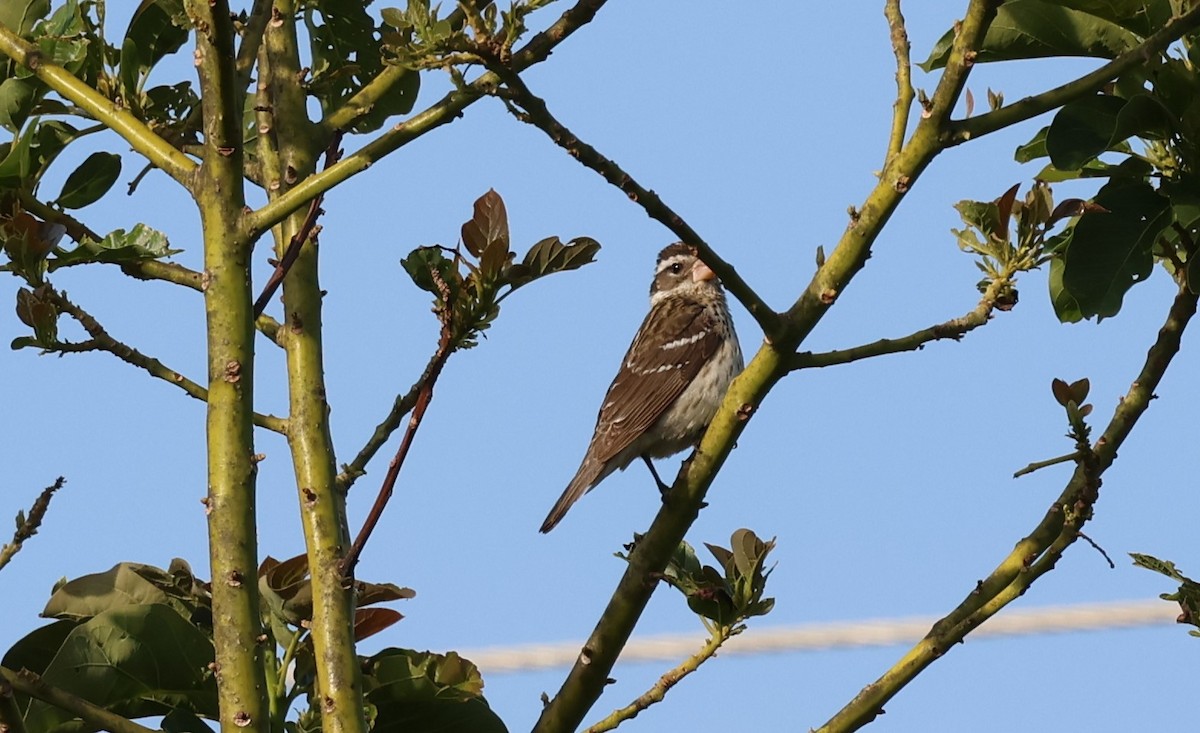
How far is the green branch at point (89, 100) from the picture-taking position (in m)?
3.35

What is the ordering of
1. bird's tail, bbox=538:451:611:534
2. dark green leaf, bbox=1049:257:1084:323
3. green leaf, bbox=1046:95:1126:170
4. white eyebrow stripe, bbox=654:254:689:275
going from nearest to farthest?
1. green leaf, bbox=1046:95:1126:170
2. dark green leaf, bbox=1049:257:1084:323
3. bird's tail, bbox=538:451:611:534
4. white eyebrow stripe, bbox=654:254:689:275

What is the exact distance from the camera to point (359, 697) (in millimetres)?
3215

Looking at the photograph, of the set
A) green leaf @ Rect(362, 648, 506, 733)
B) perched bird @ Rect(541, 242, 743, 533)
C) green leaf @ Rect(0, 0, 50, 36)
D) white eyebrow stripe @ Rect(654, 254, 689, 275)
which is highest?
white eyebrow stripe @ Rect(654, 254, 689, 275)

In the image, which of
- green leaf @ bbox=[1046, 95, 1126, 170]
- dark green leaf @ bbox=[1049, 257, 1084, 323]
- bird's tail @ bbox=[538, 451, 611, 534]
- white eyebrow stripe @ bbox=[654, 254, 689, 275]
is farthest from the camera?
white eyebrow stripe @ bbox=[654, 254, 689, 275]

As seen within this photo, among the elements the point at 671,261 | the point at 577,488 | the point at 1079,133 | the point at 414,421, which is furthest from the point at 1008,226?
the point at 671,261

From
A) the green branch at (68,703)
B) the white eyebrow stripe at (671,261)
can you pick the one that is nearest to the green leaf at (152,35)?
the green branch at (68,703)

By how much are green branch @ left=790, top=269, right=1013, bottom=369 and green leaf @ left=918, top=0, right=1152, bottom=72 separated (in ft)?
2.23

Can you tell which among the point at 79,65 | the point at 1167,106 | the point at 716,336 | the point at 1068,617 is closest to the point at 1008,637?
the point at 1068,617

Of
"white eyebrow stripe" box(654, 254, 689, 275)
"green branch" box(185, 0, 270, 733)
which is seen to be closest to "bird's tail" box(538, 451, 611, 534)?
"white eyebrow stripe" box(654, 254, 689, 275)

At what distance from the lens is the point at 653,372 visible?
7.59m

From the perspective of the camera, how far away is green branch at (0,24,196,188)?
11.0ft

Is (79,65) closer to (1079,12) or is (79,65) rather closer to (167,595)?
(167,595)

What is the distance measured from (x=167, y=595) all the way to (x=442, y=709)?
0.66m

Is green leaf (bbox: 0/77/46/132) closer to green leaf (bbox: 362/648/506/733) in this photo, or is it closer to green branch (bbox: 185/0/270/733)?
green branch (bbox: 185/0/270/733)
